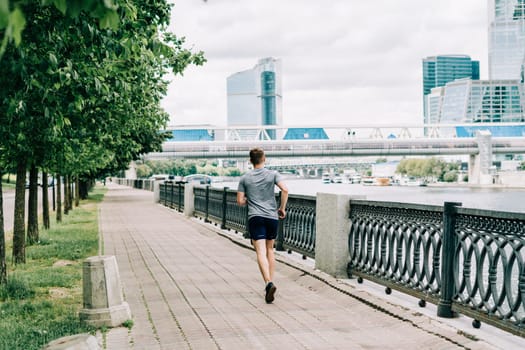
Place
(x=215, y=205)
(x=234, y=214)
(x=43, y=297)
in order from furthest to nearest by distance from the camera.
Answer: (x=215, y=205)
(x=234, y=214)
(x=43, y=297)

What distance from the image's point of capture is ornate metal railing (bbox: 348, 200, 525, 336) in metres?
6.08

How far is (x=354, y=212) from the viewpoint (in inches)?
382

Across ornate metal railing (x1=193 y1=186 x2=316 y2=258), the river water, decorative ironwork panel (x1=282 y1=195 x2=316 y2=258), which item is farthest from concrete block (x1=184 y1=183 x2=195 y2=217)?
decorative ironwork panel (x1=282 y1=195 x2=316 y2=258)

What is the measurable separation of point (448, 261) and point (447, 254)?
7cm

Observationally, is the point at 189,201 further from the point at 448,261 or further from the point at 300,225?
the point at 448,261

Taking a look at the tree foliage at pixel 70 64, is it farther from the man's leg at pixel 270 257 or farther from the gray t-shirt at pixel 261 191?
the man's leg at pixel 270 257

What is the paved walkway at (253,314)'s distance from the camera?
20.9ft

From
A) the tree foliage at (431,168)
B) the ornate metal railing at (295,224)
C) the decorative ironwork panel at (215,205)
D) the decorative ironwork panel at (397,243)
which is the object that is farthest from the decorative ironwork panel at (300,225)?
the tree foliage at (431,168)

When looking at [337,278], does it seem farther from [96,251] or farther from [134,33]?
[96,251]

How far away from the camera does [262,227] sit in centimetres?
862

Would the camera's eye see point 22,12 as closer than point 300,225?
Yes

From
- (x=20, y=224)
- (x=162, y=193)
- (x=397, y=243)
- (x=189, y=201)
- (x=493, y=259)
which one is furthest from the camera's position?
(x=162, y=193)

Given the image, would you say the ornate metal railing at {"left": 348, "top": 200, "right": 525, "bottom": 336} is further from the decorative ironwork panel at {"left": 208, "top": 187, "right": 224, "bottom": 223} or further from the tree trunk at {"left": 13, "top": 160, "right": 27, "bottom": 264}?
the decorative ironwork panel at {"left": 208, "top": 187, "right": 224, "bottom": 223}

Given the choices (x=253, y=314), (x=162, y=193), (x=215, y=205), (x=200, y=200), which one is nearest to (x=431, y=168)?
(x=162, y=193)
